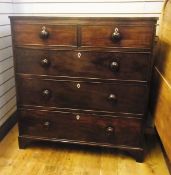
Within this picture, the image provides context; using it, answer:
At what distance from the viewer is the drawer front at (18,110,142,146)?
60.9 inches

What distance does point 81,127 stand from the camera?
1600 millimetres

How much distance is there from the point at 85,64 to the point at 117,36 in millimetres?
263

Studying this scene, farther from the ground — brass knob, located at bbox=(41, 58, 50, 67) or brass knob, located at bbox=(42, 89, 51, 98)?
brass knob, located at bbox=(41, 58, 50, 67)

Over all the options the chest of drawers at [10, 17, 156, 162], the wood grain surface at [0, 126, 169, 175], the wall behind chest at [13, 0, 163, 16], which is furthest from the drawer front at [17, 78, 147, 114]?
the wall behind chest at [13, 0, 163, 16]

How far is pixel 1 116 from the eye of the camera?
1.83 metres

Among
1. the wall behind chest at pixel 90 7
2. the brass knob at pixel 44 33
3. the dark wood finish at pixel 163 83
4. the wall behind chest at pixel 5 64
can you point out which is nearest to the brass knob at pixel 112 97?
the dark wood finish at pixel 163 83

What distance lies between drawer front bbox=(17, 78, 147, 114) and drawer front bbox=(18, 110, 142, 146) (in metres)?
0.07

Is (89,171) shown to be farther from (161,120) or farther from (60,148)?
(161,120)

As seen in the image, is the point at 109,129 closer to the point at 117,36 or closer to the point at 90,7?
the point at 117,36

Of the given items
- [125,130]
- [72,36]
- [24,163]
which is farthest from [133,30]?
[24,163]

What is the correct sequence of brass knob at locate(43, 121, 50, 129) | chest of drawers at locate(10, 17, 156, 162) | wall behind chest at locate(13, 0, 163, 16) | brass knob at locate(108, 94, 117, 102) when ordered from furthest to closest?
1. wall behind chest at locate(13, 0, 163, 16)
2. brass knob at locate(43, 121, 50, 129)
3. brass knob at locate(108, 94, 117, 102)
4. chest of drawers at locate(10, 17, 156, 162)

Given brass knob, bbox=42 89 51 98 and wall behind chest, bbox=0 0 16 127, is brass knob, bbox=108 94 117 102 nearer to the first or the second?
brass knob, bbox=42 89 51 98

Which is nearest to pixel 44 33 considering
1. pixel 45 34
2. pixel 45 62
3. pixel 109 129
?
pixel 45 34

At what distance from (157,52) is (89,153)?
2.88 feet
